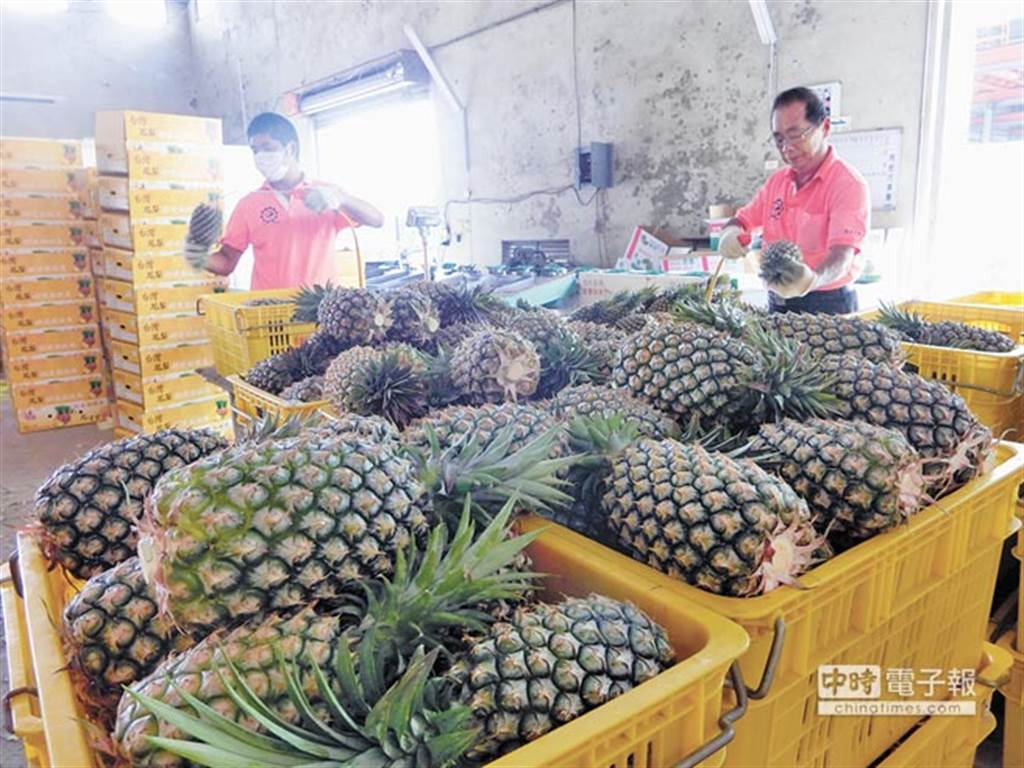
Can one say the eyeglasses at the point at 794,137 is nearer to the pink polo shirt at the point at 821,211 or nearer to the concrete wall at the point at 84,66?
the pink polo shirt at the point at 821,211

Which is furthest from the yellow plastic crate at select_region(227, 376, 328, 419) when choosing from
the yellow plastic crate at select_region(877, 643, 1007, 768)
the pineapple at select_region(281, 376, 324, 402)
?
the yellow plastic crate at select_region(877, 643, 1007, 768)

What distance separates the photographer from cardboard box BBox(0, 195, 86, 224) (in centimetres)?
531

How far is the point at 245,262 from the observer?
21.1 ft

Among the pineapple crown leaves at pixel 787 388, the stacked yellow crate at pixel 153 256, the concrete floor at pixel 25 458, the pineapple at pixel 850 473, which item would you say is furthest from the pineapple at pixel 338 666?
the stacked yellow crate at pixel 153 256

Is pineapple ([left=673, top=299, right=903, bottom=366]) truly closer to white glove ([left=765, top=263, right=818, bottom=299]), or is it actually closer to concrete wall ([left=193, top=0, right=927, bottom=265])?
white glove ([left=765, top=263, right=818, bottom=299])

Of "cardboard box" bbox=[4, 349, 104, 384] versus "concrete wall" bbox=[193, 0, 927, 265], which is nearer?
"concrete wall" bbox=[193, 0, 927, 265]

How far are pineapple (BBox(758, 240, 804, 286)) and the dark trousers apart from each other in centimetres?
78

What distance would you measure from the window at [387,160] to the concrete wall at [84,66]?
12.7 feet

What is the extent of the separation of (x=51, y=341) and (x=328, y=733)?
6.05 meters

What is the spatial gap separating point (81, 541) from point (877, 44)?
469 cm

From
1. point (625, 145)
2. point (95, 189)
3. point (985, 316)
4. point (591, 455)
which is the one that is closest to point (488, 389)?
point (591, 455)

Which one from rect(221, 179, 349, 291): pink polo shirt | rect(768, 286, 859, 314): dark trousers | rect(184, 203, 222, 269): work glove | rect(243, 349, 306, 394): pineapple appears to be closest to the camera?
rect(243, 349, 306, 394): pineapple

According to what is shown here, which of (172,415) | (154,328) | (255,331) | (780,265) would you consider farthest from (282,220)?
(780,265)

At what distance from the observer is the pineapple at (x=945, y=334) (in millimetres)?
1976
